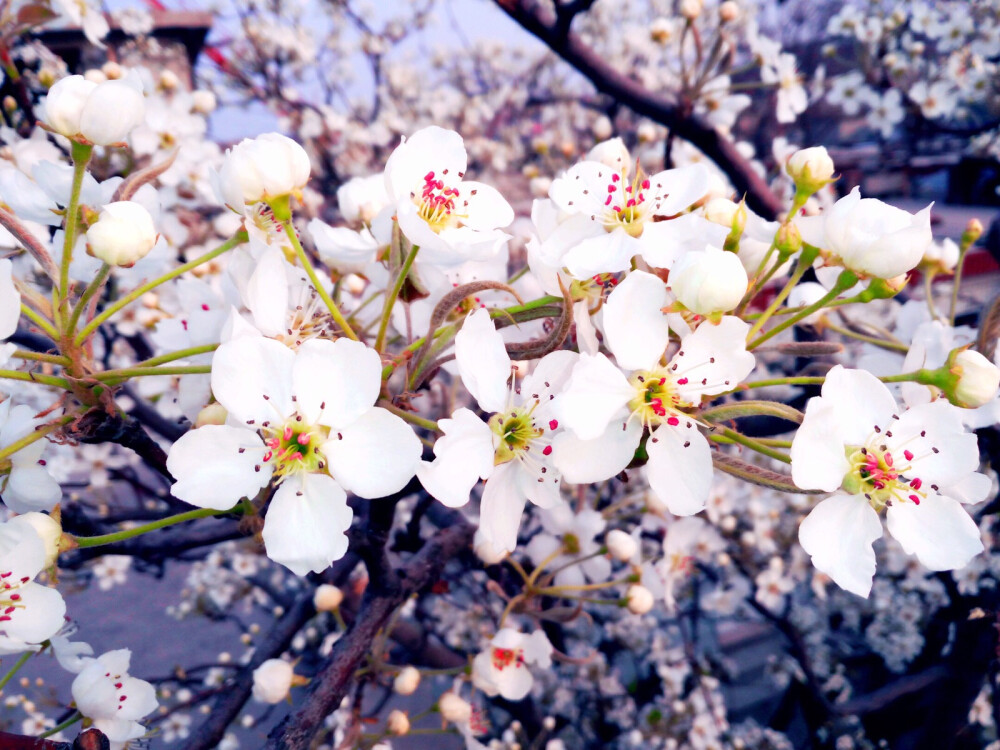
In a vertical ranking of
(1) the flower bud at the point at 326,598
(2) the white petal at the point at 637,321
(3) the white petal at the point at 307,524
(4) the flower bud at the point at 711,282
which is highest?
(4) the flower bud at the point at 711,282

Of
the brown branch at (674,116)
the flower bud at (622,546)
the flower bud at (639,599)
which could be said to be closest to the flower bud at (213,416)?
the flower bud at (622,546)

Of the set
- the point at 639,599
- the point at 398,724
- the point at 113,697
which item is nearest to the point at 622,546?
the point at 639,599

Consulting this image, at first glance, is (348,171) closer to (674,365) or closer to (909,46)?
(909,46)

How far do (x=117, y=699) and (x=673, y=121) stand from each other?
1819 mm

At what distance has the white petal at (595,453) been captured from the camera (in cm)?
64

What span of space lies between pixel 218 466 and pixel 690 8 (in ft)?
6.49

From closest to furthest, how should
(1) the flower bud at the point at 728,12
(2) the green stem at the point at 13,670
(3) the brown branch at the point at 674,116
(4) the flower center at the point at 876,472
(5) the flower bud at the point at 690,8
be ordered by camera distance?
(4) the flower center at the point at 876,472
(2) the green stem at the point at 13,670
(3) the brown branch at the point at 674,116
(5) the flower bud at the point at 690,8
(1) the flower bud at the point at 728,12

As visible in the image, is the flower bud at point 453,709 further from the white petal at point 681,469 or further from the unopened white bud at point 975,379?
the unopened white bud at point 975,379

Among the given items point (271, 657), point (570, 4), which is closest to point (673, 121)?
point (570, 4)

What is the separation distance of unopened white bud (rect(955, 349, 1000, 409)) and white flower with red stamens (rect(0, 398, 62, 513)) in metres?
1.03

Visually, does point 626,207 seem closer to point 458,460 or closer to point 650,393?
point 650,393

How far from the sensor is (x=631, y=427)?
673mm

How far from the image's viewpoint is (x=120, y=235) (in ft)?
2.18

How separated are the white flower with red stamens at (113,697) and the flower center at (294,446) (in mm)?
489
